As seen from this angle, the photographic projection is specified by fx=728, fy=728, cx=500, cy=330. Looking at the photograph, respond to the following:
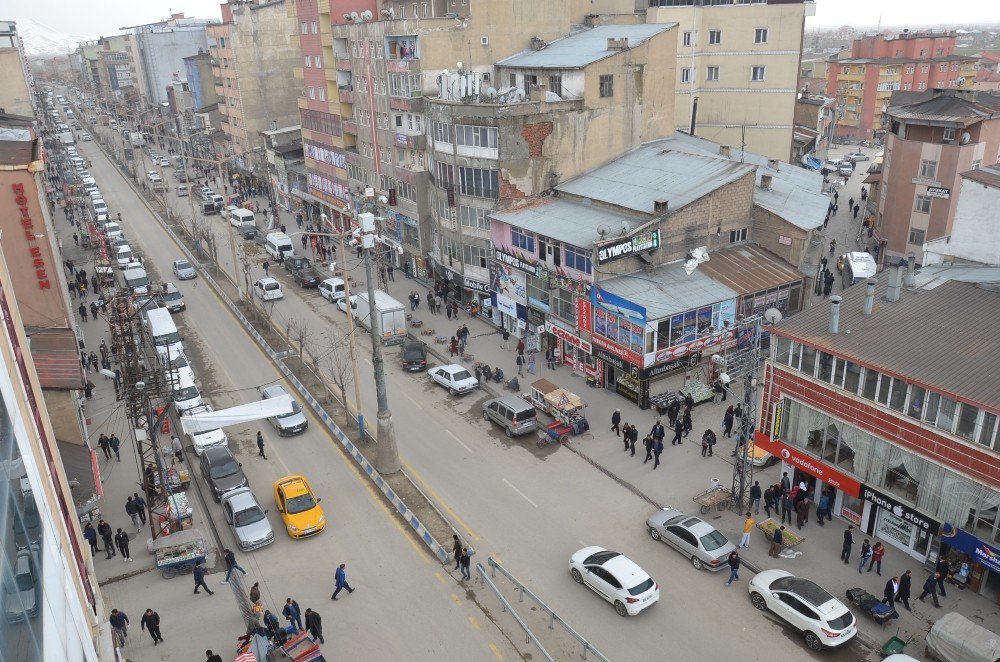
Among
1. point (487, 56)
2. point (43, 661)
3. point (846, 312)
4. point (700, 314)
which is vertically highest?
point (487, 56)

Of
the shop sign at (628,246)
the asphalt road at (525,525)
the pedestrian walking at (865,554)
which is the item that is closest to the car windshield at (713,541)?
the asphalt road at (525,525)

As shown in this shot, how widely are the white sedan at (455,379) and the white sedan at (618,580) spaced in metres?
15.7

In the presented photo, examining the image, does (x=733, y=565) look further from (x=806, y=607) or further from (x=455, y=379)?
(x=455, y=379)

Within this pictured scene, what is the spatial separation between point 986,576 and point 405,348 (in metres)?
30.2

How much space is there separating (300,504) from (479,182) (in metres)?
24.9

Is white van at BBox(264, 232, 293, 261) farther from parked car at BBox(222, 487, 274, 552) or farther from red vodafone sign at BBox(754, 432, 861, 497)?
red vodafone sign at BBox(754, 432, 861, 497)

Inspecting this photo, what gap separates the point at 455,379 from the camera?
39500mm

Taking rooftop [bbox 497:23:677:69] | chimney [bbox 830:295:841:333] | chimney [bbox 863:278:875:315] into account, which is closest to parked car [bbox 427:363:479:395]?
chimney [bbox 830:295:841:333]

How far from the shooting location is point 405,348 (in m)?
43.7

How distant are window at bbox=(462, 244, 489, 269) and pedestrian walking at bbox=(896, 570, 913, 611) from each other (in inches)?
1231

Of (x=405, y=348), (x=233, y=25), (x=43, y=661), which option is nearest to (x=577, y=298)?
(x=405, y=348)

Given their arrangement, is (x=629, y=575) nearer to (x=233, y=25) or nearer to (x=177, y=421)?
(x=177, y=421)

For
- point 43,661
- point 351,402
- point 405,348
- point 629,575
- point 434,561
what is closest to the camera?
point 43,661

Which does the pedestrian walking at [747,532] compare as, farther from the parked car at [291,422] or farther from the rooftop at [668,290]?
the parked car at [291,422]
